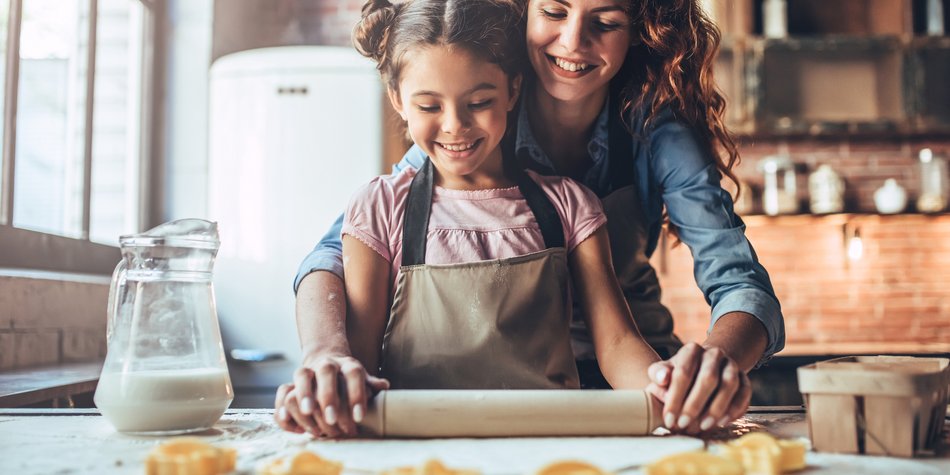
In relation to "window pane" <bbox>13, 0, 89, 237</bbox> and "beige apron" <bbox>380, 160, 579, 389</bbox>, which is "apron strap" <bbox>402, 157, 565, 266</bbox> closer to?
"beige apron" <bbox>380, 160, 579, 389</bbox>

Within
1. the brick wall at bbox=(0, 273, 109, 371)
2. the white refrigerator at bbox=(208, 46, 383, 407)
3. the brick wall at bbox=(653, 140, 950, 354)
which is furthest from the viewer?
the brick wall at bbox=(653, 140, 950, 354)

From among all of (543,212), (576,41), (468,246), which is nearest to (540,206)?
(543,212)

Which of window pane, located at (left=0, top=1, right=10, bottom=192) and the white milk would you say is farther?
window pane, located at (left=0, top=1, right=10, bottom=192)

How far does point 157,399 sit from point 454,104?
0.48 m

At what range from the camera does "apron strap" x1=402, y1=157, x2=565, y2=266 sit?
41.8 inches

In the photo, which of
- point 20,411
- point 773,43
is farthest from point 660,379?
point 773,43

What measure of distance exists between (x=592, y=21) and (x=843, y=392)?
2.19 feet

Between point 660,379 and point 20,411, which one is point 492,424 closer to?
point 660,379

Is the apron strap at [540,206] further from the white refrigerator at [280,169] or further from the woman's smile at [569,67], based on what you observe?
the white refrigerator at [280,169]

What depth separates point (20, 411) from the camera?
960mm

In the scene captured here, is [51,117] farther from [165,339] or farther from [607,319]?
[607,319]

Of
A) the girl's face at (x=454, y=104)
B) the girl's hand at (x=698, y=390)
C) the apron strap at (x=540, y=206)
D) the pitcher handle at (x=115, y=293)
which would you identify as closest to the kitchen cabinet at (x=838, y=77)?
the apron strap at (x=540, y=206)

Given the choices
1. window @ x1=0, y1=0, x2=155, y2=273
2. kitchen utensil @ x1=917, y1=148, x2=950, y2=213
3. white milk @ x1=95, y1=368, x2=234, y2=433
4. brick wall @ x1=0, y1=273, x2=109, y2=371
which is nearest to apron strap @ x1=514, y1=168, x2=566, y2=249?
white milk @ x1=95, y1=368, x2=234, y2=433

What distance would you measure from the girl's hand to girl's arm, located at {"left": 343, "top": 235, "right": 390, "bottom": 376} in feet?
1.20
